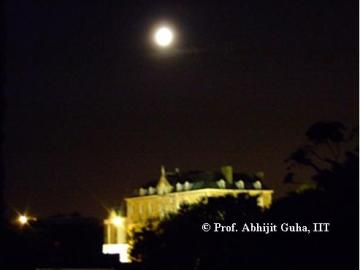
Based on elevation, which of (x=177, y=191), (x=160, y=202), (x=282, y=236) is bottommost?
(x=282, y=236)

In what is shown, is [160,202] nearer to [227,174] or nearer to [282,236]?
[227,174]

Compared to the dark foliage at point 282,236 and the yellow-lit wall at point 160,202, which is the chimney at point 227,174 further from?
the dark foliage at point 282,236

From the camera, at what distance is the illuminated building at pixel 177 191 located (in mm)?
104250

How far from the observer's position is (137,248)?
174 ft

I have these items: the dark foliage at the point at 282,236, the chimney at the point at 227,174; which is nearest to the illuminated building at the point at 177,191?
the chimney at the point at 227,174

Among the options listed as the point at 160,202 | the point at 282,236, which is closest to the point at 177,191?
the point at 160,202

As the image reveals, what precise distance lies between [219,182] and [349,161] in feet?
215

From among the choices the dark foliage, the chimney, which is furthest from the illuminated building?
the dark foliage

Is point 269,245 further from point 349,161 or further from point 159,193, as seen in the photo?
point 159,193

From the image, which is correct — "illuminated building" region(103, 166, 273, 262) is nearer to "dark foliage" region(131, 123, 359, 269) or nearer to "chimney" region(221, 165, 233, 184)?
"chimney" region(221, 165, 233, 184)

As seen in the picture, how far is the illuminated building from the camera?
342 ft

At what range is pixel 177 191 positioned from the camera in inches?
4289

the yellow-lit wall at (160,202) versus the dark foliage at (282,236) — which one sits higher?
the yellow-lit wall at (160,202)

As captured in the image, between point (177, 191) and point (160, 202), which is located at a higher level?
point (177, 191)
